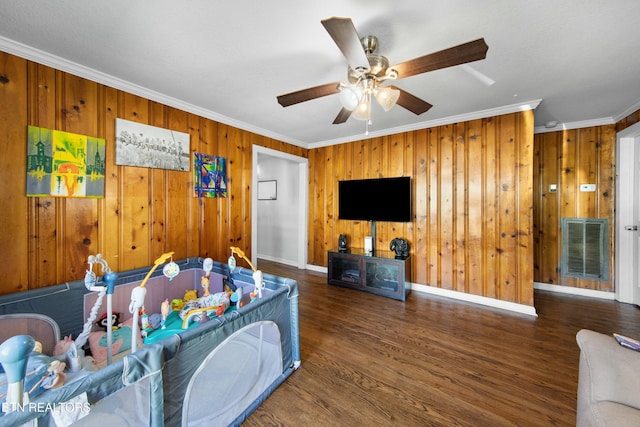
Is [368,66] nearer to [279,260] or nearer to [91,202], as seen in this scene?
[91,202]

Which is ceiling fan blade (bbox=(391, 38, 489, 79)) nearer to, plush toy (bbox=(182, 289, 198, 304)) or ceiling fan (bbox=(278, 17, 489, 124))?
ceiling fan (bbox=(278, 17, 489, 124))

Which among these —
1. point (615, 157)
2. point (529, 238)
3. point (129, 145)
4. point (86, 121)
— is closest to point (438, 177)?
point (529, 238)

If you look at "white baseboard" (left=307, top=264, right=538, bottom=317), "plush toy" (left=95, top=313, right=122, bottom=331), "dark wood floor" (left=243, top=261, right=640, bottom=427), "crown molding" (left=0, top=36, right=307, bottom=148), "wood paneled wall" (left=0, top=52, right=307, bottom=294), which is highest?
"crown molding" (left=0, top=36, right=307, bottom=148)

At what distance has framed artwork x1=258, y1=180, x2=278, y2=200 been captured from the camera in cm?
534

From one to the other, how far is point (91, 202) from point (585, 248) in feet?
18.9

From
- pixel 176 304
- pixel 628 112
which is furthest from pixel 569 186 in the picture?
pixel 176 304

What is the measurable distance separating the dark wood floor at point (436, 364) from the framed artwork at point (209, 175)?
6.02 feet

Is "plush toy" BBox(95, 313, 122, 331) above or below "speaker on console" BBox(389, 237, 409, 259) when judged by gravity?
below

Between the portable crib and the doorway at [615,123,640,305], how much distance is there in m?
4.19

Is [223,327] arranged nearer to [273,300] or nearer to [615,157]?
[273,300]

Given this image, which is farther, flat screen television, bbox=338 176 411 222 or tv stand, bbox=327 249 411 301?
flat screen television, bbox=338 176 411 222

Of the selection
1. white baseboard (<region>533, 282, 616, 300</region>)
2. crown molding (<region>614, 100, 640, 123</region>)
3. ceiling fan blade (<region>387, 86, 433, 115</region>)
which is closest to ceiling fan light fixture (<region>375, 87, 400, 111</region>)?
ceiling fan blade (<region>387, 86, 433, 115</region>)

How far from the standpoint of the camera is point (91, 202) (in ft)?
6.81

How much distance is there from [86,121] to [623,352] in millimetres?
3706
